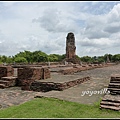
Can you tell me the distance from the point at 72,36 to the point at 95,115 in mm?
25138

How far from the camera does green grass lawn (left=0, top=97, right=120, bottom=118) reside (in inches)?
140

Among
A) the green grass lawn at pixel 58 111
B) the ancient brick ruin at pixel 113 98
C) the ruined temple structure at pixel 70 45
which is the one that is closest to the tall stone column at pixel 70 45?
the ruined temple structure at pixel 70 45

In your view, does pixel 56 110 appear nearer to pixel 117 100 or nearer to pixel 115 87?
pixel 117 100

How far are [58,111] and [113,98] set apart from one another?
159 cm

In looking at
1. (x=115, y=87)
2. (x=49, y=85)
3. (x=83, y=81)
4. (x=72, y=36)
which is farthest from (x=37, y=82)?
(x=72, y=36)

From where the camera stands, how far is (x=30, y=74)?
24.6ft

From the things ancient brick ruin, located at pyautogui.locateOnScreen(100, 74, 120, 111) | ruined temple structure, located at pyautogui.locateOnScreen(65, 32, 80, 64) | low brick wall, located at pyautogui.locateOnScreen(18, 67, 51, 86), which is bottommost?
ancient brick ruin, located at pyautogui.locateOnScreen(100, 74, 120, 111)

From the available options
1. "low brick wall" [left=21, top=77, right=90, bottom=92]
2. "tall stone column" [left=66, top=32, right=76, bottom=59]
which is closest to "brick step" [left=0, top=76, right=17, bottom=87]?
"low brick wall" [left=21, top=77, right=90, bottom=92]

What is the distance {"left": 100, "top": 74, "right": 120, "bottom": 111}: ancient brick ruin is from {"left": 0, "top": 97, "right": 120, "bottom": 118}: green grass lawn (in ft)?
0.49

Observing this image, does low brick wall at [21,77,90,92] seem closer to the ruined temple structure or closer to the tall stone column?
the ruined temple structure

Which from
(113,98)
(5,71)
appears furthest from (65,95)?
(5,71)

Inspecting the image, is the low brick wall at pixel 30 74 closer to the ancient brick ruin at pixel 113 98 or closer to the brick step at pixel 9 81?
the brick step at pixel 9 81

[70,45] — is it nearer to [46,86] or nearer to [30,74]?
[30,74]

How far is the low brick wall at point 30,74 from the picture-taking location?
744 cm
